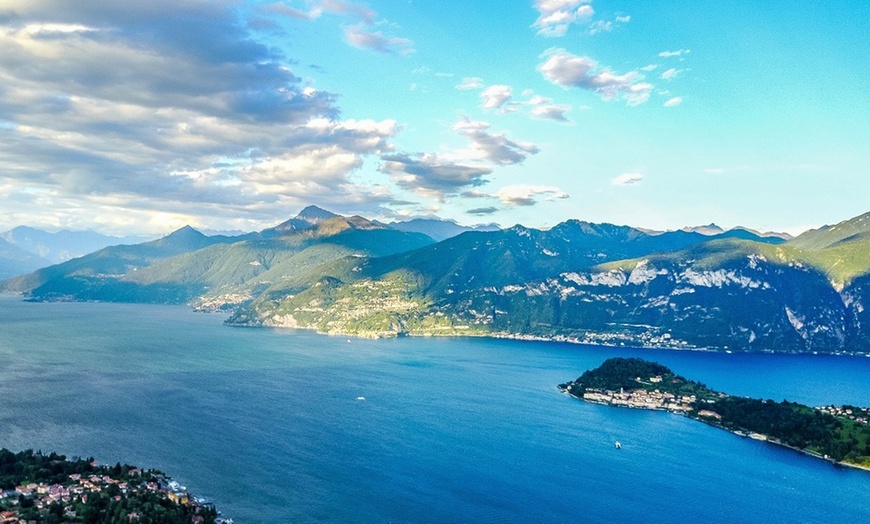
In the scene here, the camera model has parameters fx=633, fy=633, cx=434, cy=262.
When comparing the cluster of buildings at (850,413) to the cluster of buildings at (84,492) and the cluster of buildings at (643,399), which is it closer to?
the cluster of buildings at (643,399)

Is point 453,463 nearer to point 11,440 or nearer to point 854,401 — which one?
point 11,440

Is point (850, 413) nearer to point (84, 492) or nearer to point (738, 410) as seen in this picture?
point (738, 410)

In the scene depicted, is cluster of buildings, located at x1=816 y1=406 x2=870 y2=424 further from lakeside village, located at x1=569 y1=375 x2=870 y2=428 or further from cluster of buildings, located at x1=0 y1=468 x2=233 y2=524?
cluster of buildings, located at x1=0 y1=468 x2=233 y2=524

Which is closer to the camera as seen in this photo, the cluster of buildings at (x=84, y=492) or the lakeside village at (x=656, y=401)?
the cluster of buildings at (x=84, y=492)

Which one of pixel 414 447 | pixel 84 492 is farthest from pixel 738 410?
pixel 84 492

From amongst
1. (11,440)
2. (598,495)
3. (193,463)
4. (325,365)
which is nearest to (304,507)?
(193,463)

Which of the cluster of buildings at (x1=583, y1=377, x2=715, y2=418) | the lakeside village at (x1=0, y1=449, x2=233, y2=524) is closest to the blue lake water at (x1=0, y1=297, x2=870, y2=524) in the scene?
the cluster of buildings at (x1=583, y1=377, x2=715, y2=418)

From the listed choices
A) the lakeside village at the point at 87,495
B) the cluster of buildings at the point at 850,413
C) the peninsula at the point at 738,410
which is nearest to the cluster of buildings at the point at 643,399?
the peninsula at the point at 738,410
